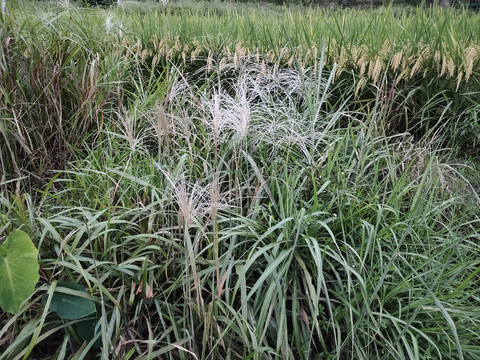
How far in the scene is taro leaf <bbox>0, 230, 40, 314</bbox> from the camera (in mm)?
1372

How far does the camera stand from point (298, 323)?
1.70 meters

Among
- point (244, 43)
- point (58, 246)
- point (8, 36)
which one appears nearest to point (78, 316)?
point (58, 246)

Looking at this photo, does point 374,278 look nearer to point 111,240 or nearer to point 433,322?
point 433,322

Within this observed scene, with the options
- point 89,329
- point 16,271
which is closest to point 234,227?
point 89,329

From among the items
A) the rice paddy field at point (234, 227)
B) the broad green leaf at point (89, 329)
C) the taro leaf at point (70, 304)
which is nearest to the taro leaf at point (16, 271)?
the rice paddy field at point (234, 227)

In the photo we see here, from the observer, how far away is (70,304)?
Result: 149cm

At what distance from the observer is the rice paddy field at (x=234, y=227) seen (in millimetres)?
1542

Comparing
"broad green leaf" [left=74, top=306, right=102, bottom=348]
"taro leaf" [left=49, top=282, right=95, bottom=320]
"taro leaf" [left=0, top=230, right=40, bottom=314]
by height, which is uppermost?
"taro leaf" [left=0, top=230, right=40, bottom=314]

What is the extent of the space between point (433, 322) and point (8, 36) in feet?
8.71

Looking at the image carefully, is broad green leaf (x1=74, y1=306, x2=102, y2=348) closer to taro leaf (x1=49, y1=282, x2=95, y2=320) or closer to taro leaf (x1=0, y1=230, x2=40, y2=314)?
taro leaf (x1=49, y1=282, x2=95, y2=320)

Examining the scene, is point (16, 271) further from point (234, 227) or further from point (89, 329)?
point (234, 227)

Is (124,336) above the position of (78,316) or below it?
below

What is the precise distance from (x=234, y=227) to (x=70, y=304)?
0.68 m

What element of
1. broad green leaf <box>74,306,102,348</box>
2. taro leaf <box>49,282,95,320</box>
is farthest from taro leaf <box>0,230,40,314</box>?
broad green leaf <box>74,306,102,348</box>
